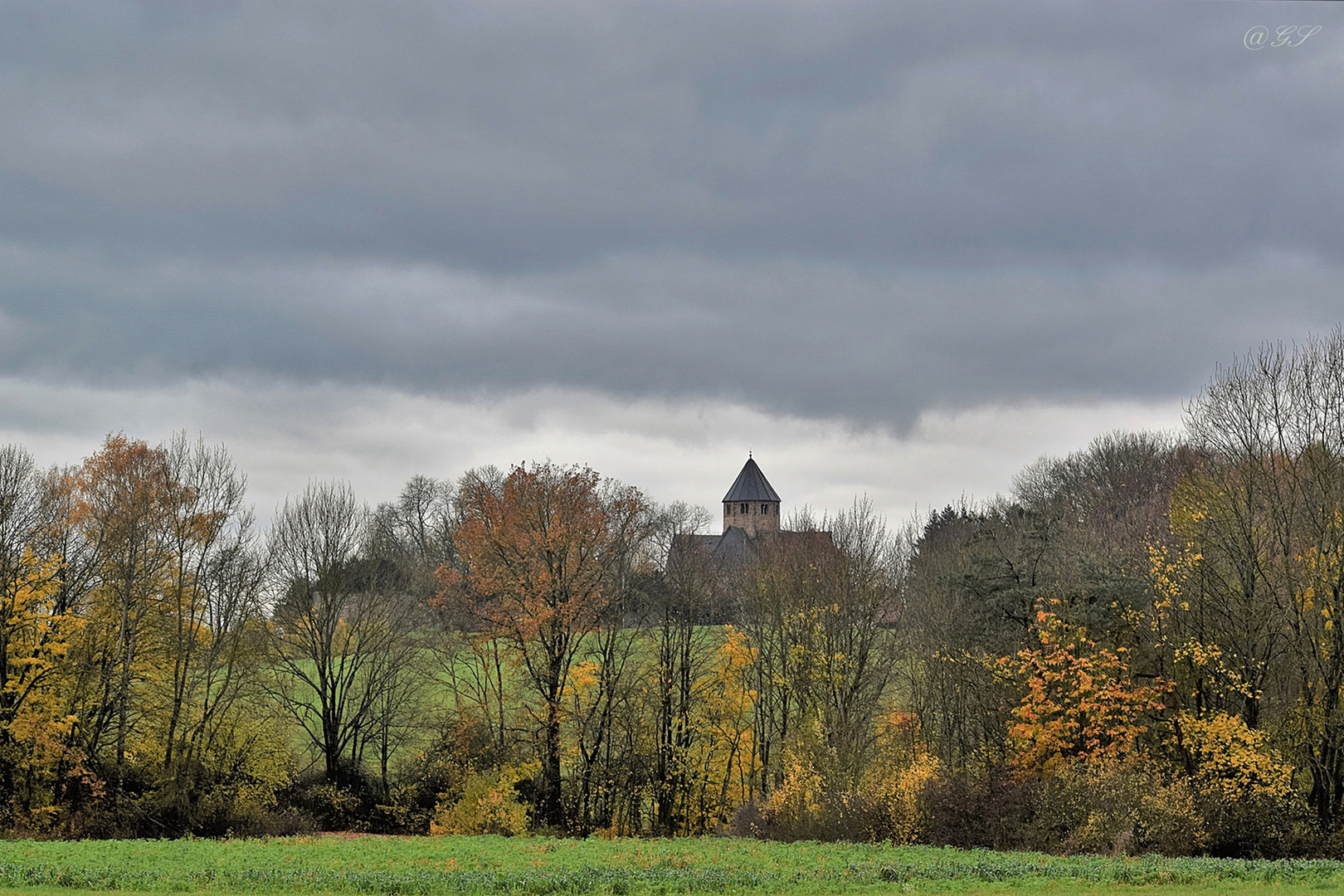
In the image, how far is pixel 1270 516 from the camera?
32.0 metres

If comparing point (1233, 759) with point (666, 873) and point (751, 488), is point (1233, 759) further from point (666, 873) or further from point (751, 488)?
point (751, 488)

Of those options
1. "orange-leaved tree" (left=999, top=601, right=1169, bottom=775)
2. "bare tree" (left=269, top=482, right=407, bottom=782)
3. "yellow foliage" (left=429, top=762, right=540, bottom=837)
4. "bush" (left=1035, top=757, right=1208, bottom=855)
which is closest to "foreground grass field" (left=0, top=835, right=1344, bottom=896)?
"bush" (left=1035, top=757, right=1208, bottom=855)

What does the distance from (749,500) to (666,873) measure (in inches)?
5050

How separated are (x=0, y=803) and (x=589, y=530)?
74.8 ft

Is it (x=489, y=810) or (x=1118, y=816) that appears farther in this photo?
(x=489, y=810)

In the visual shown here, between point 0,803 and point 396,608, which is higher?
point 396,608

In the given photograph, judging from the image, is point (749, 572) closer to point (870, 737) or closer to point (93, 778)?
point (870, 737)

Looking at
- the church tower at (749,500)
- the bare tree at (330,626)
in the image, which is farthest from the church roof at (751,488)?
the bare tree at (330,626)

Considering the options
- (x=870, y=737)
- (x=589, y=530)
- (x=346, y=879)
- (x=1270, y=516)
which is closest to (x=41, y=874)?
(x=346, y=879)

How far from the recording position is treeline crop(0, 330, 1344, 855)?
96.9 feet

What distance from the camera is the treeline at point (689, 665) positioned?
29.5 meters

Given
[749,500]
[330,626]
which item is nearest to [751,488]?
[749,500]

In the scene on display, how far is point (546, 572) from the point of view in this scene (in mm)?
42406

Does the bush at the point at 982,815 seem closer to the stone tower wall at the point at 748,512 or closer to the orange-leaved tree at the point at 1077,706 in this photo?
the orange-leaved tree at the point at 1077,706
